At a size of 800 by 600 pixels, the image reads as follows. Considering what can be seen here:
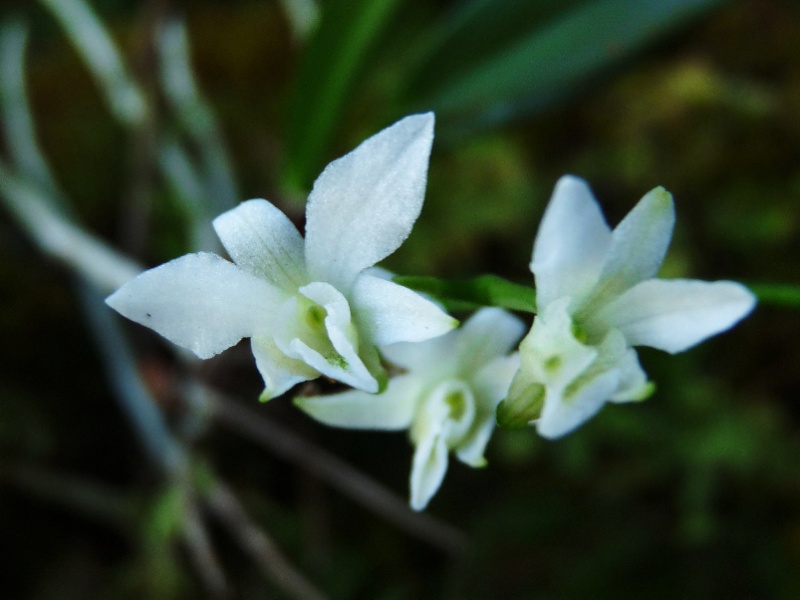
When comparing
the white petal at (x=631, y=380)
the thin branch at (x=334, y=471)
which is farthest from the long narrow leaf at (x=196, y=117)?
the white petal at (x=631, y=380)

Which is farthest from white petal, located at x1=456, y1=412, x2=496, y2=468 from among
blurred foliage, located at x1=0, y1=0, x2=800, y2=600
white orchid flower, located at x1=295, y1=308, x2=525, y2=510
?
blurred foliage, located at x1=0, y1=0, x2=800, y2=600

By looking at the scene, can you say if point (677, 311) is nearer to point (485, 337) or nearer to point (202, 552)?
point (485, 337)

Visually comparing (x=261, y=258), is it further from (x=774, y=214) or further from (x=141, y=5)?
(x=141, y=5)

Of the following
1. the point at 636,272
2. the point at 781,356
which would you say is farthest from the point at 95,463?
the point at 781,356

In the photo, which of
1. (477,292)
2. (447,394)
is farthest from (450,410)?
(477,292)

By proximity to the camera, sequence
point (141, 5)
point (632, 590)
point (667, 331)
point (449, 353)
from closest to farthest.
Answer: point (667, 331) < point (449, 353) < point (632, 590) < point (141, 5)

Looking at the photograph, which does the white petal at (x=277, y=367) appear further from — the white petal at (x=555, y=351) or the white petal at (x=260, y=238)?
the white petal at (x=555, y=351)

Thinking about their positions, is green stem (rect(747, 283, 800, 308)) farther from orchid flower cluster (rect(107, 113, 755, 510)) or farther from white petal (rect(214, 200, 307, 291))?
white petal (rect(214, 200, 307, 291))
